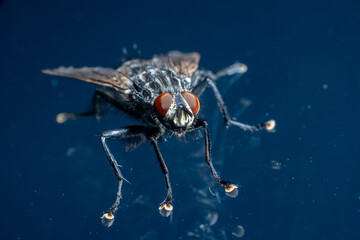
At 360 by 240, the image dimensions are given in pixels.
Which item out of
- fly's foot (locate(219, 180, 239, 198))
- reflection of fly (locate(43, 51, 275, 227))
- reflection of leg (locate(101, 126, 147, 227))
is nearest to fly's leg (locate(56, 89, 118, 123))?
reflection of fly (locate(43, 51, 275, 227))

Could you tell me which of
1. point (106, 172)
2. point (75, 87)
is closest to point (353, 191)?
point (106, 172)

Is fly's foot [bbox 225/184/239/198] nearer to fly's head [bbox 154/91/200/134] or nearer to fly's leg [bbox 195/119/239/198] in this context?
fly's leg [bbox 195/119/239/198]

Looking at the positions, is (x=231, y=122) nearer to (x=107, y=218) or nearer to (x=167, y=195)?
(x=167, y=195)

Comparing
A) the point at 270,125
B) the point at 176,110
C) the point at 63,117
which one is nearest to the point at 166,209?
the point at 176,110

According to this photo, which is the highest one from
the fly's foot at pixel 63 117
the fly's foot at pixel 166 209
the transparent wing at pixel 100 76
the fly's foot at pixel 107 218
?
the transparent wing at pixel 100 76

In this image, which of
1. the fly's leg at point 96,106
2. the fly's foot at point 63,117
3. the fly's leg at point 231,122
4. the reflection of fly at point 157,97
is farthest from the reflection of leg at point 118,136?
the fly's foot at point 63,117

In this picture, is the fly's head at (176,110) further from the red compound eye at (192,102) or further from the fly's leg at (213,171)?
the fly's leg at (213,171)
